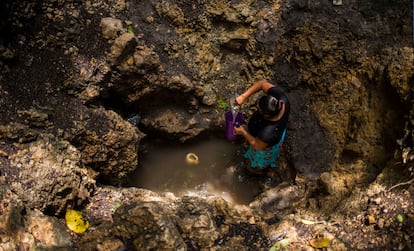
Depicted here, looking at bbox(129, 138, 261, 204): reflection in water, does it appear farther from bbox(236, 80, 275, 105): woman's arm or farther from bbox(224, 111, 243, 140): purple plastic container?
bbox(236, 80, 275, 105): woman's arm

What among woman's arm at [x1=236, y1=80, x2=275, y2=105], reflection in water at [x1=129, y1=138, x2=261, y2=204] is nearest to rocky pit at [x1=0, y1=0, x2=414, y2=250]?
reflection in water at [x1=129, y1=138, x2=261, y2=204]

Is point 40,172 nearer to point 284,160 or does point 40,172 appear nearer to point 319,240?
point 319,240

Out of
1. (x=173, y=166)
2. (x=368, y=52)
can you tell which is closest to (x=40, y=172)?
(x=173, y=166)

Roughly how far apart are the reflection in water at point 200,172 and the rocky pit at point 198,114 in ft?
0.69

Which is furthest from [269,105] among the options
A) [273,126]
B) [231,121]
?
[231,121]

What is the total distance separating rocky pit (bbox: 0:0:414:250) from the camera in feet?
9.18

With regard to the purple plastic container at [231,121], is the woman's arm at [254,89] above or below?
above

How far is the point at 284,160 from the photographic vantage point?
4.67 metres

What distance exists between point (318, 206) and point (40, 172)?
2697 millimetres

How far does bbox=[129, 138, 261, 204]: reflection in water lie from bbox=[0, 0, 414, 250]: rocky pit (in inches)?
8.3

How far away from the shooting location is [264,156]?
4203 millimetres

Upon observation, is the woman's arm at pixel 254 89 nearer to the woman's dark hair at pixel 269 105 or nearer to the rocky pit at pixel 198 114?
the woman's dark hair at pixel 269 105

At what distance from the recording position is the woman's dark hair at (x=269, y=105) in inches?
135

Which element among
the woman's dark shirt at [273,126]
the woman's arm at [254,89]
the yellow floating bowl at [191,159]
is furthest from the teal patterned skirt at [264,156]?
the yellow floating bowl at [191,159]
